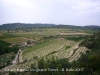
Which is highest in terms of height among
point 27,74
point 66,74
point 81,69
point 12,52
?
point 81,69

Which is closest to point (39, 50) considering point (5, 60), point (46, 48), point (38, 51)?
point (38, 51)

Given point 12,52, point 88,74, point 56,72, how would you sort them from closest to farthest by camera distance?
point 88,74 < point 56,72 < point 12,52

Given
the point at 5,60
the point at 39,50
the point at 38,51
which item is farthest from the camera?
the point at 39,50

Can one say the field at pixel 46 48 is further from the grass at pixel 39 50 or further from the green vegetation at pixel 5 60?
the green vegetation at pixel 5 60

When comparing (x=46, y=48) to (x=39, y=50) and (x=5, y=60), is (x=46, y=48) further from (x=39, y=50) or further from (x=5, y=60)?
(x=5, y=60)

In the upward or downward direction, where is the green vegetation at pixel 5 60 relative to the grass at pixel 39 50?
downward

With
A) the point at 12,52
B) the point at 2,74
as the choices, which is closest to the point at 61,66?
the point at 2,74

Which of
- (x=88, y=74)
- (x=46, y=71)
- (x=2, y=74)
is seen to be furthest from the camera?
(x=2, y=74)

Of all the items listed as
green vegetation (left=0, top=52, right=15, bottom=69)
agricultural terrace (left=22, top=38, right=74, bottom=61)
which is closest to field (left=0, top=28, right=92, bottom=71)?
agricultural terrace (left=22, top=38, right=74, bottom=61)

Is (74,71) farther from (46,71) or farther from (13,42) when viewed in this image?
(13,42)

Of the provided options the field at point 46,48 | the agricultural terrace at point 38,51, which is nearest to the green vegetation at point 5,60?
the field at point 46,48

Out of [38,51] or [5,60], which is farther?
[38,51]
